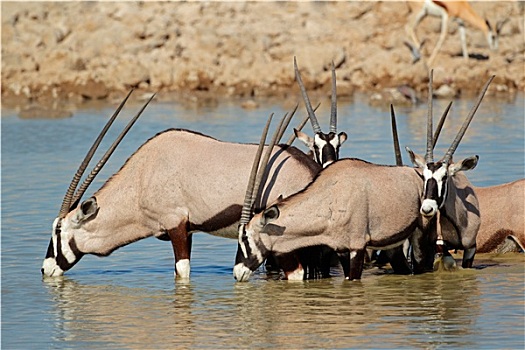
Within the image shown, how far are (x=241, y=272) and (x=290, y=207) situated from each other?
629 mm

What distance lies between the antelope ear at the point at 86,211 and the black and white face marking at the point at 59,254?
0.58 ft

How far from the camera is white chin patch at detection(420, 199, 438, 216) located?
8930mm

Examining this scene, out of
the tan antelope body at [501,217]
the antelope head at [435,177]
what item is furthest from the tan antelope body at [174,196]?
the tan antelope body at [501,217]

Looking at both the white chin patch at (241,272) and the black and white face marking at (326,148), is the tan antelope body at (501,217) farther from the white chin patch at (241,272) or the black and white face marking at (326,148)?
the white chin patch at (241,272)

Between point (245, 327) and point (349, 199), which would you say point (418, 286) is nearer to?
point (349, 199)

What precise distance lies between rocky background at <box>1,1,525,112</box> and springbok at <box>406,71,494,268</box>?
47.4 ft

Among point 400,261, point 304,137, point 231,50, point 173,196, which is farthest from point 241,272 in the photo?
point 231,50

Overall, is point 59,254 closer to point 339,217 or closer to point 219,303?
point 219,303

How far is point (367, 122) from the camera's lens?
20953 mm

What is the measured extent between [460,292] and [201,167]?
2.16 meters

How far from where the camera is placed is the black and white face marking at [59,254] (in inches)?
396

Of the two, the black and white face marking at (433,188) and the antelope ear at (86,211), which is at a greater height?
the black and white face marking at (433,188)

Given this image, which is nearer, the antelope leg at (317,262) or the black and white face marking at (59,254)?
the antelope leg at (317,262)

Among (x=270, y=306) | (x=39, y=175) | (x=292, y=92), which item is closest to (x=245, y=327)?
(x=270, y=306)
